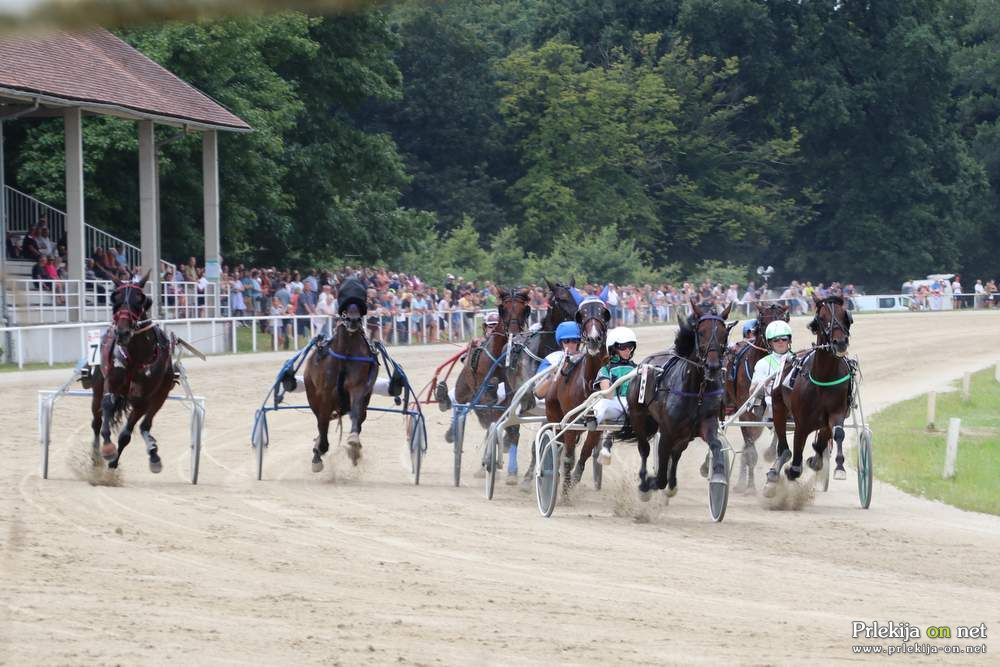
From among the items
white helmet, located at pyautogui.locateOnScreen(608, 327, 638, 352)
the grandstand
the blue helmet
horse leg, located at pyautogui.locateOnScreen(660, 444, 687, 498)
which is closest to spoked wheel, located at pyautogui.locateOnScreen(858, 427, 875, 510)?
horse leg, located at pyautogui.locateOnScreen(660, 444, 687, 498)

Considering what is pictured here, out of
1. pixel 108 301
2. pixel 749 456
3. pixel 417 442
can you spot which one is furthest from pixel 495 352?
pixel 108 301

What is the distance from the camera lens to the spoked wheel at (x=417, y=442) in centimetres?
1245

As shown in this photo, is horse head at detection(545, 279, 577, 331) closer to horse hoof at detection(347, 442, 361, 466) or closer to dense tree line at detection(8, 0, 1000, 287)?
horse hoof at detection(347, 442, 361, 466)

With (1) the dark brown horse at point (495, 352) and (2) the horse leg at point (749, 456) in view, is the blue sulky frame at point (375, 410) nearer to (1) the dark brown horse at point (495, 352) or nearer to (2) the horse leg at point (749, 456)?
(1) the dark brown horse at point (495, 352)

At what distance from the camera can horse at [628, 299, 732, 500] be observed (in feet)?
33.6

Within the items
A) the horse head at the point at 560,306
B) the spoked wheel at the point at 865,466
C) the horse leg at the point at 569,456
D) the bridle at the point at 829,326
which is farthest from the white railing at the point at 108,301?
the spoked wheel at the point at 865,466

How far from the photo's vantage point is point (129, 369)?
446 inches

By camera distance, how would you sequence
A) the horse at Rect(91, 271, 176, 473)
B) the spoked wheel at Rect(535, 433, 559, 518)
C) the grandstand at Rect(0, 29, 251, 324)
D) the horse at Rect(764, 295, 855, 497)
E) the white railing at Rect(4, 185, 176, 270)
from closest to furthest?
the spoked wheel at Rect(535, 433, 559, 518) < the horse at Rect(91, 271, 176, 473) < the horse at Rect(764, 295, 855, 497) < the grandstand at Rect(0, 29, 251, 324) < the white railing at Rect(4, 185, 176, 270)

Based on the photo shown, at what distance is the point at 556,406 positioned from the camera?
1147 cm

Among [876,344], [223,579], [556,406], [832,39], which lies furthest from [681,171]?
[223,579]

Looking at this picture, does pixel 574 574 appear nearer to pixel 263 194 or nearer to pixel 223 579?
pixel 223 579

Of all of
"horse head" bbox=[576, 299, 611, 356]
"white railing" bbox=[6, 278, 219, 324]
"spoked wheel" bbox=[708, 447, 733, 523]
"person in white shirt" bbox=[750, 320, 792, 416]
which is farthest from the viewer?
"white railing" bbox=[6, 278, 219, 324]

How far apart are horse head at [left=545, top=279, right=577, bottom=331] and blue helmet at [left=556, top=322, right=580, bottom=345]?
883 mm

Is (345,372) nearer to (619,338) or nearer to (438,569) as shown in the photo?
(619,338)
